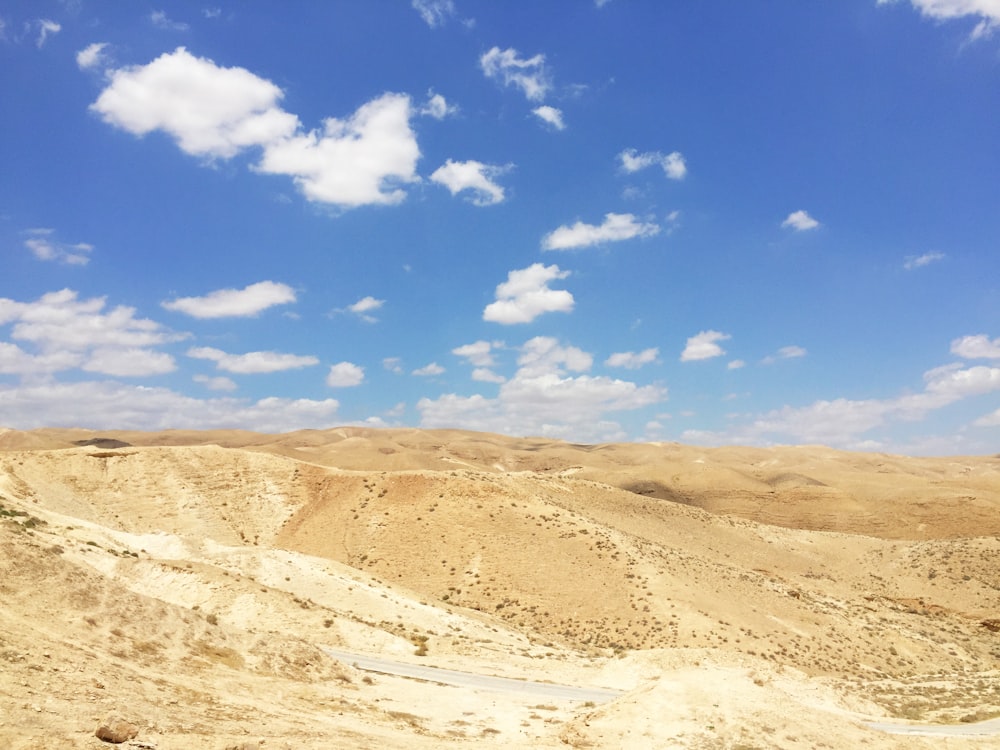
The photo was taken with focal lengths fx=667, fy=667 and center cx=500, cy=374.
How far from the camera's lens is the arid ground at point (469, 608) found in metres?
15.5

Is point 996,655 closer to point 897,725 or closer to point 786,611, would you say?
point 786,611

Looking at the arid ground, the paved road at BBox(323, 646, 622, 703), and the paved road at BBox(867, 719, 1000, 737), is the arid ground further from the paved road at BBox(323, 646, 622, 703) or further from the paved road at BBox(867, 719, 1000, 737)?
the paved road at BBox(323, 646, 622, 703)

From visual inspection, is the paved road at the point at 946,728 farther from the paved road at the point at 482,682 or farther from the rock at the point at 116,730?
the rock at the point at 116,730

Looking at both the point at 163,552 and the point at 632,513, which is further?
the point at 632,513

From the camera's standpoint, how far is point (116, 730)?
34.0 feet

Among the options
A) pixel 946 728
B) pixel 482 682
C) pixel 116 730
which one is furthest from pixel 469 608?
pixel 116 730

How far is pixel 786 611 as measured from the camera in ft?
127

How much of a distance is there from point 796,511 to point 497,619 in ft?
177

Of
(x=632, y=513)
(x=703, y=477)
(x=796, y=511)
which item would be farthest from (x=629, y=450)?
(x=632, y=513)

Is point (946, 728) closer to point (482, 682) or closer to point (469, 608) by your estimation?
point (482, 682)

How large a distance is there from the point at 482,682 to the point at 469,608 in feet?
41.7

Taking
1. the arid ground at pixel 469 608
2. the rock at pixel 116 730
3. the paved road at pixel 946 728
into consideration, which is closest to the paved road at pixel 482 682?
the arid ground at pixel 469 608

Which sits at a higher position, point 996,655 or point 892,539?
point 892,539

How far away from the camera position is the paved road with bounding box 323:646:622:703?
74.7 ft
